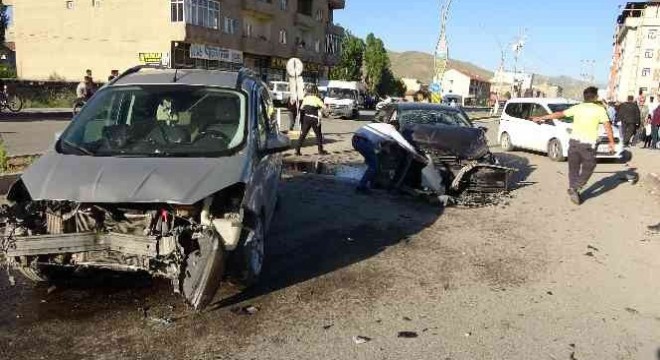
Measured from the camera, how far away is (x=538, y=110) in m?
16.6

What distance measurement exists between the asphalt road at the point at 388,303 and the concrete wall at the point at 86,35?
36170 millimetres

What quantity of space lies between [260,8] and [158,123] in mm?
47082

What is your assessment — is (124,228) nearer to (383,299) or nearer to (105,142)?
(105,142)

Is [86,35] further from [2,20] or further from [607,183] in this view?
[607,183]

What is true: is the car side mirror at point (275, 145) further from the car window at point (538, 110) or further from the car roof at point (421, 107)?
the car window at point (538, 110)

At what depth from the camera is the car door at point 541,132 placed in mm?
15570

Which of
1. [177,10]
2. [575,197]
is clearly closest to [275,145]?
[575,197]

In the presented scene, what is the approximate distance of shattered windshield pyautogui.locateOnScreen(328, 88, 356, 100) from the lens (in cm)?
3503

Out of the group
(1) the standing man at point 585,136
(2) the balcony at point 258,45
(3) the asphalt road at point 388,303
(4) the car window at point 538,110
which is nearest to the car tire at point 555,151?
(4) the car window at point 538,110

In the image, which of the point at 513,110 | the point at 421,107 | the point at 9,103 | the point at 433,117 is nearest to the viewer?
the point at 433,117

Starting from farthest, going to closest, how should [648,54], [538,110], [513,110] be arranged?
[648,54], [513,110], [538,110]

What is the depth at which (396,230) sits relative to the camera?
23.2 feet

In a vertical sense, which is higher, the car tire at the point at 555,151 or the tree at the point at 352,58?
the tree at the point at 352,58

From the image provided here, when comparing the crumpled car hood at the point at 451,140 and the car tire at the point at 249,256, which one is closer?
the car tire at the point at 249,256
